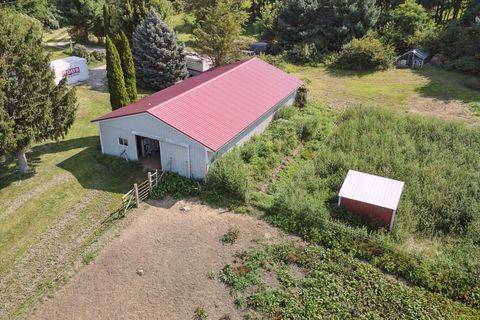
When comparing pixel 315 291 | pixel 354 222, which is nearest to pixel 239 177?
pixel 354 222

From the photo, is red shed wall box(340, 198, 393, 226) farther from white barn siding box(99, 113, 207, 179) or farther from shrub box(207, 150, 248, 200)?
white barn siding box(99, 113, 207, 179)

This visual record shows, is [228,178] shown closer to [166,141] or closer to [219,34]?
[166,141]

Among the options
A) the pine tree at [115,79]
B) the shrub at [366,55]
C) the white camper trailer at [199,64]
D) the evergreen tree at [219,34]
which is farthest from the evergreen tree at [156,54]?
the shrub at [366,55]

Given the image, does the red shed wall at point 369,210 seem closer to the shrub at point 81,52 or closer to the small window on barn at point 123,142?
the small window on barn at point 123,142

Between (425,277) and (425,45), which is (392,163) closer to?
(425,277)

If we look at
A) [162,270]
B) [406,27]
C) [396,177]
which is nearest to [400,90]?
[406,27]
